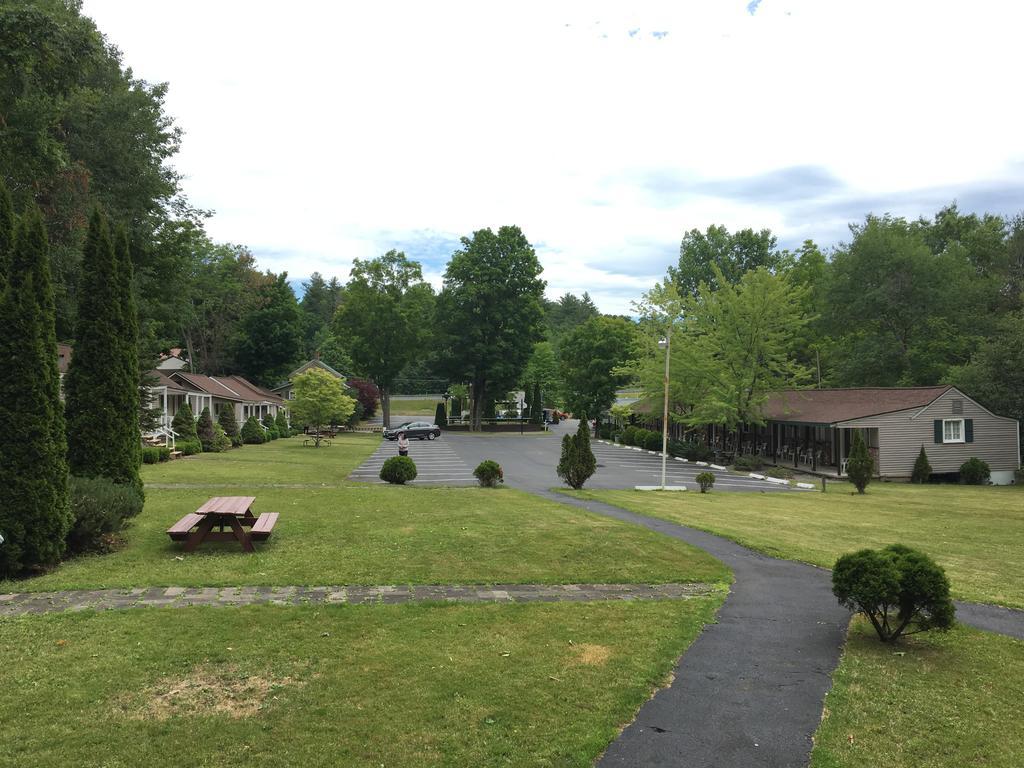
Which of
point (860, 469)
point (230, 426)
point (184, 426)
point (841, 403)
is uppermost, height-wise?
point (841, 403)

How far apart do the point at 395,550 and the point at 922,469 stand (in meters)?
31.1

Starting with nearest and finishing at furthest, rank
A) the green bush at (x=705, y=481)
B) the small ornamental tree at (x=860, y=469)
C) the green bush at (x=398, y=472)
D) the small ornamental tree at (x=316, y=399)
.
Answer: the green bush at (x=398, y=472), the green bush at (x=705, y=481), the small ornamental tree at (x=860, y=469), the small ornamental tree at (x=316, y=399)

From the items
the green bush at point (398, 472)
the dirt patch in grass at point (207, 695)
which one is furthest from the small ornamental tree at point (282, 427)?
the dirt patch in grass at point (207, 695)

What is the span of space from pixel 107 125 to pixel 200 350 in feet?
128

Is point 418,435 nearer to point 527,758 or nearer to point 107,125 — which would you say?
point 107,125

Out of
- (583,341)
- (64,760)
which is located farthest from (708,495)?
(583,341)

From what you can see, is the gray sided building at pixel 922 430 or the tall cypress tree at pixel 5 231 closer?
the tall cypress tree at pixel 5 231

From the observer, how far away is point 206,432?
3403 centimetres

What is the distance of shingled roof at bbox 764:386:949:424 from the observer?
33.6 meters

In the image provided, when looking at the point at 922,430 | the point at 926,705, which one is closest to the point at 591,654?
the point at 926,705

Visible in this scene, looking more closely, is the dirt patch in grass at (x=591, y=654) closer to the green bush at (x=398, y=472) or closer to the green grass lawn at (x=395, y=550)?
the green grass lawn at (x=395, y=550)

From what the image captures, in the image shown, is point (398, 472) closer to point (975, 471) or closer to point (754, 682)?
point (754, 682)

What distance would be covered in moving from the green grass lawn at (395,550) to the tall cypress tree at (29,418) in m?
0.57

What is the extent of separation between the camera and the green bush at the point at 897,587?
6.70m
